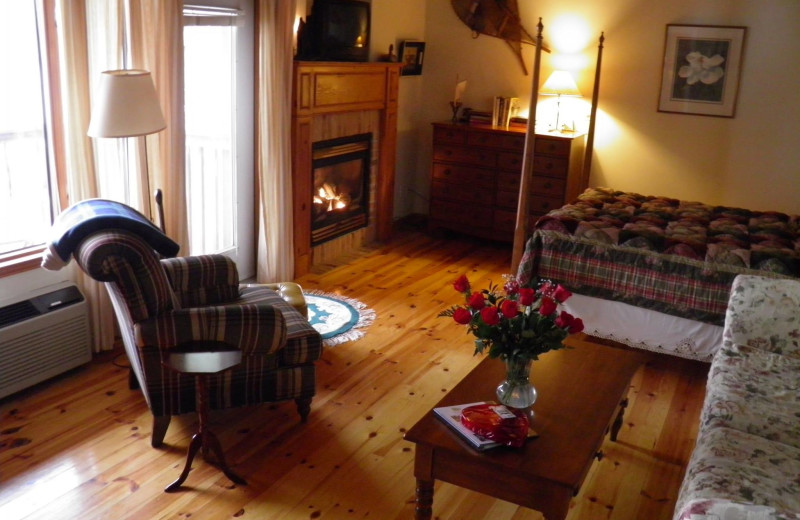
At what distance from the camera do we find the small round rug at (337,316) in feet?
14.5

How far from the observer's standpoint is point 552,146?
5.93 m

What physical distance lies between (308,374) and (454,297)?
6.55ft

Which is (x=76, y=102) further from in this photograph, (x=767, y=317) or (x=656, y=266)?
(x=767, y=317)

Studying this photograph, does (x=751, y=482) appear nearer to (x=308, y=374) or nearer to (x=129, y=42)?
(x=308, y=374)

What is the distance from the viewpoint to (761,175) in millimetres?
5680

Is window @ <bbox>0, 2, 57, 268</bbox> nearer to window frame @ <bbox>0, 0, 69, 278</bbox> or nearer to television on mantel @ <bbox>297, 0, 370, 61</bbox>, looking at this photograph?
window frame @ <bbox>0, 0, 69, 278</bbox>

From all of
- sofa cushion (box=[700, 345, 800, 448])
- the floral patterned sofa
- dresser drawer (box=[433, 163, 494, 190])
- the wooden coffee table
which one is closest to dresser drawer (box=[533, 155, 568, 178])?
dresser drawer (box=[433, 163, 494, 190])

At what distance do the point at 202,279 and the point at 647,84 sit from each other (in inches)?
158

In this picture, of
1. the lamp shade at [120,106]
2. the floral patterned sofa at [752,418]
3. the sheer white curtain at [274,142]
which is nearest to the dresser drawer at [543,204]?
the sheer white curtain at [274,142]

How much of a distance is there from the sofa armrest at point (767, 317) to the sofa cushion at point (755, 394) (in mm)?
56

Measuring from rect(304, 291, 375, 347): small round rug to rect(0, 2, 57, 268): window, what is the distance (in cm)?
161

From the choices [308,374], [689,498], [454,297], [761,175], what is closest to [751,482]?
[689,498]

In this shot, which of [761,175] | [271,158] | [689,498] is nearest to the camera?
[689,498]

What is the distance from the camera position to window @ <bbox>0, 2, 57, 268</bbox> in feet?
11.3
